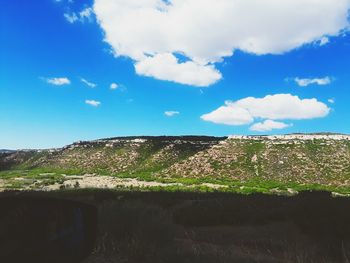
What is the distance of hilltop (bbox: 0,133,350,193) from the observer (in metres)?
71.9

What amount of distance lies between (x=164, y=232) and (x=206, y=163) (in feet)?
267

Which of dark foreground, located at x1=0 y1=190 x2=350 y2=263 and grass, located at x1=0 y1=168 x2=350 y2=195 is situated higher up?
grass, located at x1=0 y1=168 x2=350 y2=195

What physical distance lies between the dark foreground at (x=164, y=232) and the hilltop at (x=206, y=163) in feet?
136

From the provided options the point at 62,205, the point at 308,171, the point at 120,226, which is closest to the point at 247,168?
the point at 308,171

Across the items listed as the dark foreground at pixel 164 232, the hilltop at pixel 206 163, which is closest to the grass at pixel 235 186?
the hilltop at pixel 206 163

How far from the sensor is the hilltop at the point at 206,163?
71.9 m

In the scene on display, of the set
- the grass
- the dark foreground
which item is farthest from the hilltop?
the dark foreground

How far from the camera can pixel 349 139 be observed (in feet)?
315

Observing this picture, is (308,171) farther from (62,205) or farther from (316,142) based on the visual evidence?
(62,205)

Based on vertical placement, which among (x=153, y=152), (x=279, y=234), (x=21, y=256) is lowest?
(x=279, y=234)

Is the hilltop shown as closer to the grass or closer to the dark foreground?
the grass

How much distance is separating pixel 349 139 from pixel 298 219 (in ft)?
277

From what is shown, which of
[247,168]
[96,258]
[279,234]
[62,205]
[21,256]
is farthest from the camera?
[247,168]

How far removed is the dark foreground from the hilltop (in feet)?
136
